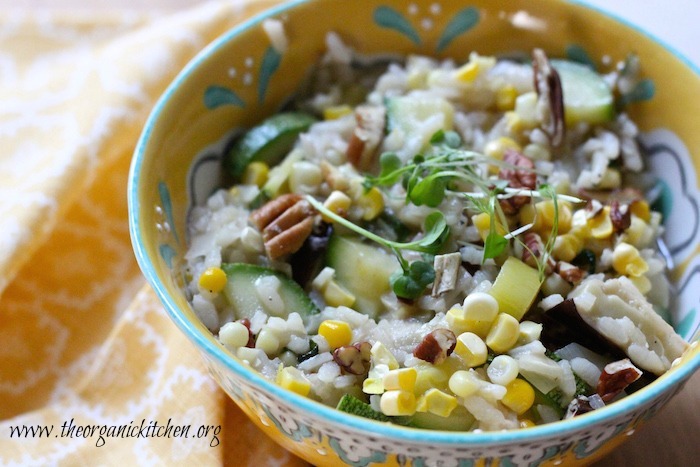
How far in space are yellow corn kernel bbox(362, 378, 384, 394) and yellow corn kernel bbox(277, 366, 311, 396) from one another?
0.14 meters

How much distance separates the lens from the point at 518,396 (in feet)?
5.72

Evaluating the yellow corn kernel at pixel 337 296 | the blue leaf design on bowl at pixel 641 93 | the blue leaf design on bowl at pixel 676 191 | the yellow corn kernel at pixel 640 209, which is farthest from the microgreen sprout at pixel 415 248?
the blue leaf design on bowl at pixel 641 93

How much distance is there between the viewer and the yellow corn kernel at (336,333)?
187cm

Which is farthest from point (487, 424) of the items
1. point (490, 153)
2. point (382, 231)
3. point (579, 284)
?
point (490, 153)

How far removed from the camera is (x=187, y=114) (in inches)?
91.2

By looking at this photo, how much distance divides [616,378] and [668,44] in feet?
4.18

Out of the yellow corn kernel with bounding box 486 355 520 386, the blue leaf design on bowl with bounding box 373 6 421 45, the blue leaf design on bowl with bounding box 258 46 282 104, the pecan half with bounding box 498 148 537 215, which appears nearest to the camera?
the yellow corn kernel with bounding box 486 355 520 386

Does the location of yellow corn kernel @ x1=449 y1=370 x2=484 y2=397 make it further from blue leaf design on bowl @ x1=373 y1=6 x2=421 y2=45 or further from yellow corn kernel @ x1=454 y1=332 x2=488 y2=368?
blue leaf design on bowl @ x1=373 y1=6 x2=421 y2=45

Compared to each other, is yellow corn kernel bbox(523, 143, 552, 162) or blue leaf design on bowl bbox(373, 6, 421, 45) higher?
blue leaf design on bowl bbox(373, 6, 421, 45)

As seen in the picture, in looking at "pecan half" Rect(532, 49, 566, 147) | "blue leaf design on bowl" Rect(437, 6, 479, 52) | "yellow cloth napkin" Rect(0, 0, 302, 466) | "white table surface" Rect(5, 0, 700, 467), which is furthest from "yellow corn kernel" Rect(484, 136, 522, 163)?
"yellow cloth napkin" Rect(0, 0, 302, 466)

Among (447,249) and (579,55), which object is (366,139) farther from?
(579,55)

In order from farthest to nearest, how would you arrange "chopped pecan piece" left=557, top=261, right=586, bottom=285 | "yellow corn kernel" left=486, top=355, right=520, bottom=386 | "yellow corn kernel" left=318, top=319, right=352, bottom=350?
"chopped pecan piece" left=557, top=261, right=586, bottom=285 < "yellow corn kernel" left=318, top=319, right=352, bottom=350 < "yellow corn kernel" left=486, top=355, right=520, bottom=386

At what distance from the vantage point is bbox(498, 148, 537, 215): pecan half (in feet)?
6.86

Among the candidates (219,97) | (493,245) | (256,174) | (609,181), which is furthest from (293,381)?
(609,181)
